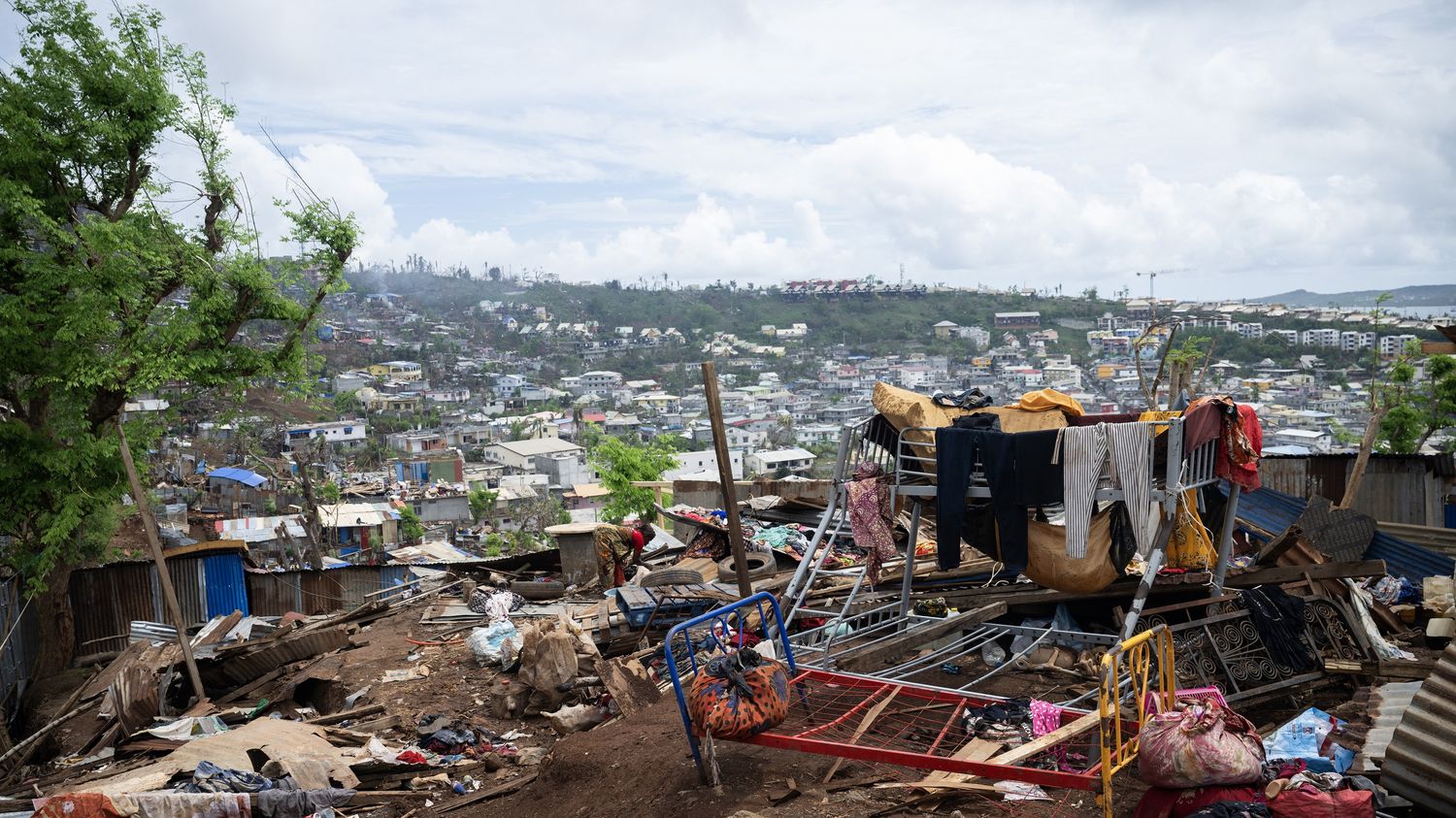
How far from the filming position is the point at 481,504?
5025 cm

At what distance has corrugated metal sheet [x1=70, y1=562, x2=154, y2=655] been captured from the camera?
15.5 m

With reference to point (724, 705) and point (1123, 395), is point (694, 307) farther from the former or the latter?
point (724, 705)

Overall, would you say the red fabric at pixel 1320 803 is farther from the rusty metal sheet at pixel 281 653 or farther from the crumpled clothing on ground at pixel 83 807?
the rusty metal sheet at pixel 281 653

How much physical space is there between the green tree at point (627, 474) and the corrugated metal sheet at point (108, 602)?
39.0 feet

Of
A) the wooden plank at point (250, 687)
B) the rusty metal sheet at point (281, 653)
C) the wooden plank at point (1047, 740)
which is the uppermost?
the wooden plank at point (1047, 740)

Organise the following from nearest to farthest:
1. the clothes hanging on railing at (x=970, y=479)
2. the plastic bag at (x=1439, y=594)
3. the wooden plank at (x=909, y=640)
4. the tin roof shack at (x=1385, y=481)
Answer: the clothes hanging on railing at (x=970, y=479)
the wooden plank at (x=909, y=640)
the plastic bag at (x=1439, y=594)
the tin roof shack at (x=1385, y=481)

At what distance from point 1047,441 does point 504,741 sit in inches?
221

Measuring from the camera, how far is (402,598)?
48.9 feet

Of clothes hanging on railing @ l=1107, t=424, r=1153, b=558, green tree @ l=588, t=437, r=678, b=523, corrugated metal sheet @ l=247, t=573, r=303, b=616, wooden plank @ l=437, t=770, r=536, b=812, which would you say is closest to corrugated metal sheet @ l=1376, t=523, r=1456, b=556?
clothes hanging on railing @ l=1107, t=424, r=1153, b=558

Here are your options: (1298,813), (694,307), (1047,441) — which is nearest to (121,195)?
(1047,441)

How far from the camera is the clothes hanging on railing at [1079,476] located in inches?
288

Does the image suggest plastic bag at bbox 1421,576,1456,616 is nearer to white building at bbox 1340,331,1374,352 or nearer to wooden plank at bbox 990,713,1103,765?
wooden plank at bbox 990,713,1103,765

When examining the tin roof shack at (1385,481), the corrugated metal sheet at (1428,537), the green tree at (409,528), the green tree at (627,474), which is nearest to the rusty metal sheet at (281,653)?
the corrugated metal sheet at (1428,537)

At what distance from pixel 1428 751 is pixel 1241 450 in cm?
309
